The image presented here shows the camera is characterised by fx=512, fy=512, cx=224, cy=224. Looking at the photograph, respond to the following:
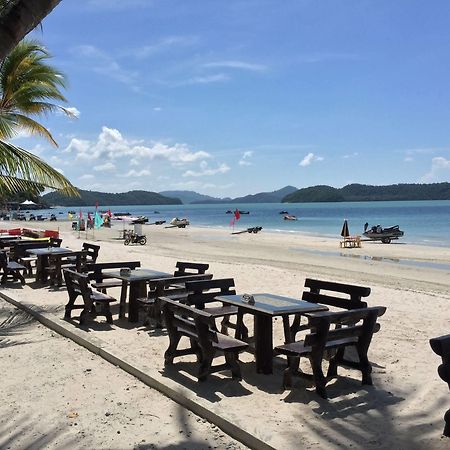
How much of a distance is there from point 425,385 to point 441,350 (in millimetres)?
1591

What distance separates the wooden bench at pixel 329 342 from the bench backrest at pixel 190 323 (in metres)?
0.64

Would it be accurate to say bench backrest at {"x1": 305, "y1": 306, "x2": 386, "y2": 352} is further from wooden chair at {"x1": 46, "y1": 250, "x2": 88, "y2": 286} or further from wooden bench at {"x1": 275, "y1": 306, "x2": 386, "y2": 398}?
wooden chair at {"x1": 46, "y1": 250, "x2": 88, "y2": 286}

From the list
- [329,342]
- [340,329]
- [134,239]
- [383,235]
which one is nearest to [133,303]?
[329,342]

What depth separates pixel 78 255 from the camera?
1084 centimetres

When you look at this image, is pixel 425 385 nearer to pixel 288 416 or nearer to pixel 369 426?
pixel 369 426

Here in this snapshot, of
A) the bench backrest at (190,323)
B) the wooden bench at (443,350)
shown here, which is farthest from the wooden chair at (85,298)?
the wooden bench at (443,350)

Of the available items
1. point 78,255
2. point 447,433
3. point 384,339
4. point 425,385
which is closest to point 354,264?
point 78,255

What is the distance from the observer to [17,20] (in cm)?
286

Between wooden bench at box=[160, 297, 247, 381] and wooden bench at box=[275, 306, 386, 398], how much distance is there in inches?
17.7

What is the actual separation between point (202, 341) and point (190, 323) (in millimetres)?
328

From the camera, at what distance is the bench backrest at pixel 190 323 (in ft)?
14.7

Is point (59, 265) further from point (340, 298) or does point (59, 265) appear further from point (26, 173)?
point (340, 298)

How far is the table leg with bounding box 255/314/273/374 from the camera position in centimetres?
490

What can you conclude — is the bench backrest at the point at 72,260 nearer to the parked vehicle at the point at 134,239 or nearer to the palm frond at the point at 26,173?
the palm frond at the point at 26,173
